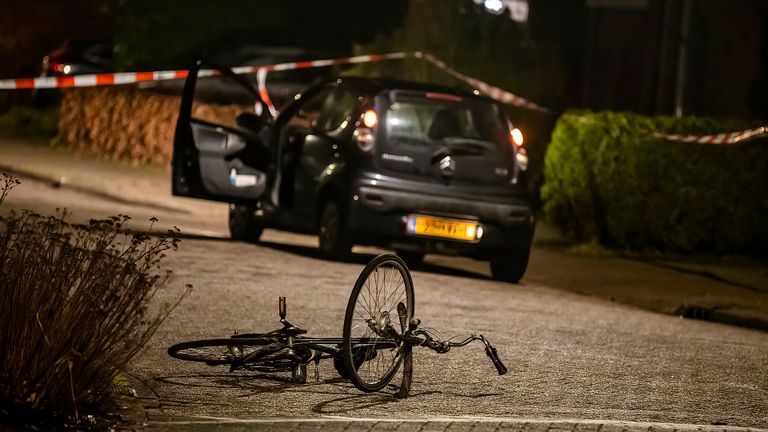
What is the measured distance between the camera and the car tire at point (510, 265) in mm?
14602

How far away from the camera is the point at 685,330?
12188 mm

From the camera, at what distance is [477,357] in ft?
32.8

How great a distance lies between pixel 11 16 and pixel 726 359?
22212mm

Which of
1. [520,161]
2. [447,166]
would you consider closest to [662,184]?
[520,161]

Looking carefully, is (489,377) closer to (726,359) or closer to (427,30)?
(726,359)

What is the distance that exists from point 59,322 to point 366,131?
24.1ft

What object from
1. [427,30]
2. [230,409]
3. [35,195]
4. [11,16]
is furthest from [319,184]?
[11,16]

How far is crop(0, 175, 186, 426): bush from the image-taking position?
22.8 ft

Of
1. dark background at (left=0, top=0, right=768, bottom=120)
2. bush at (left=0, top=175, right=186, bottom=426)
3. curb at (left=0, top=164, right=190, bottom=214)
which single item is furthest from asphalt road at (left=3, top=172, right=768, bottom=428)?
dark background at (left=0, top=0, right=768, bottom=120)

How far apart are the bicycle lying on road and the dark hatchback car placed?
17.5 feet

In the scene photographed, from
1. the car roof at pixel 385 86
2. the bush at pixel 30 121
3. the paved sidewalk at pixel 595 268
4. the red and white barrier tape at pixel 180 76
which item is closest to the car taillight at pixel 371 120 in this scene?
the car roof at pixel 385 86

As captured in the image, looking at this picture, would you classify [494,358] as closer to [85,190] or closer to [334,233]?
[334,233]

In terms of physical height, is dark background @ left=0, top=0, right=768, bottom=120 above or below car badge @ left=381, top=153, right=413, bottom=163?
above

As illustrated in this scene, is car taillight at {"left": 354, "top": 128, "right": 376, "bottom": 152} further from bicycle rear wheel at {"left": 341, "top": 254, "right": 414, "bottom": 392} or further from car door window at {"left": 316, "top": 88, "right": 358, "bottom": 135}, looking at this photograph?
bicycle rear wheel at {"left": 341, "top": 254, "right": 414, "bottom": 392}
